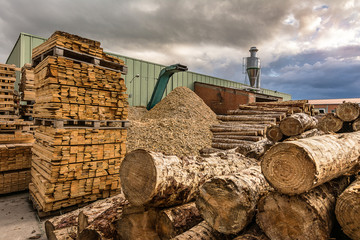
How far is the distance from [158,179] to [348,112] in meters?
9.37

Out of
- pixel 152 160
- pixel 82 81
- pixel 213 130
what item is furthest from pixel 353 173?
pixel 213 130

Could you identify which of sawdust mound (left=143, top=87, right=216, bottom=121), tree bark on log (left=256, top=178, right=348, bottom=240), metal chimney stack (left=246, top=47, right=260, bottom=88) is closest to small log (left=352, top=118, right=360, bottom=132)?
sawdust mound (left=143, top=87, right=216, bottom=121)

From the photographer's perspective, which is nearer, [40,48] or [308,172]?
[308,172]

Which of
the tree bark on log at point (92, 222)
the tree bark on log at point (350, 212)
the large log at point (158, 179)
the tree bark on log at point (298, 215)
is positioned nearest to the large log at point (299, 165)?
the tree bark on log at point (298, 215)

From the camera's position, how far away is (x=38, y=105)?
543cm

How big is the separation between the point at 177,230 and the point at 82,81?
3.96 m

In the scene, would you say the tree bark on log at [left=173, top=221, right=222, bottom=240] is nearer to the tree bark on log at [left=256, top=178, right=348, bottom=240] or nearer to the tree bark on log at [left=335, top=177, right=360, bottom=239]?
the tree bark on log at [left=256, top=178, right=348, bottom=240]

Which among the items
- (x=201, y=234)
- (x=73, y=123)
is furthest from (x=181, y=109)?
(x=201, y=234)

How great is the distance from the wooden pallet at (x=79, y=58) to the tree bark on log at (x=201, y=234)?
14.4ft

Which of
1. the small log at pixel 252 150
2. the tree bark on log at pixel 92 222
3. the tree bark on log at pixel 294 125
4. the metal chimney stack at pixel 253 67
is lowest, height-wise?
the tree bark on log at pixel 92 222

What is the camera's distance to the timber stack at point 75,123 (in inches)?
180

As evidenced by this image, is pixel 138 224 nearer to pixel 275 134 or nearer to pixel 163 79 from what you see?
pixel 275 134

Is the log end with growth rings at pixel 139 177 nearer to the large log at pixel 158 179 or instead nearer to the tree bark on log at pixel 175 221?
the large log at pixel 158 179

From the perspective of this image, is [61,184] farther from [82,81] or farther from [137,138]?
[137,138]
